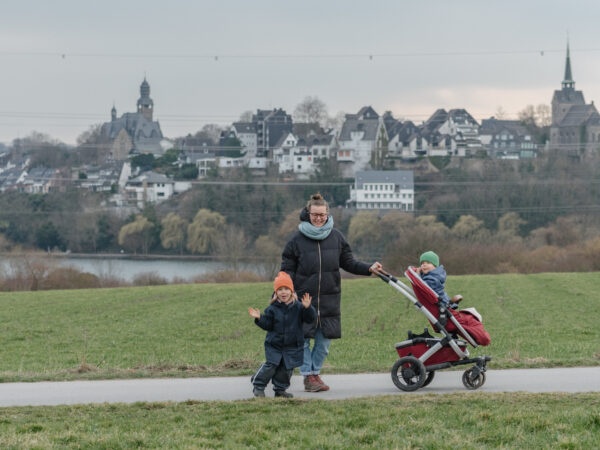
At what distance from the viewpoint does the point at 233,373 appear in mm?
11977

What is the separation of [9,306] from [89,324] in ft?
23.7

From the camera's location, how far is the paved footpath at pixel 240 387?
409 inches

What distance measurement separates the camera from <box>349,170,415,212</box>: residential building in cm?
12519

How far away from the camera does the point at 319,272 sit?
10398mm

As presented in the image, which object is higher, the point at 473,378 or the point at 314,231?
the point at 314,231

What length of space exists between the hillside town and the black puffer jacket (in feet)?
391

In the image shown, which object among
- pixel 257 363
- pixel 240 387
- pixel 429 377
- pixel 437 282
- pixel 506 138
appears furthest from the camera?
pixel 506 138

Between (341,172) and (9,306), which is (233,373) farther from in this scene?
(341,172)

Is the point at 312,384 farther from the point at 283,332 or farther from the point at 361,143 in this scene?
the point at 361,143

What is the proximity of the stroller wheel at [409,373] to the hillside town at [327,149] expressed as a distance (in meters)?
119

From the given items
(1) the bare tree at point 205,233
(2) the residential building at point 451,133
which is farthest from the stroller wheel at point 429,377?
(2) the residential building at point 451,133

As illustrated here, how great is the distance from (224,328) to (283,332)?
15.9 meters

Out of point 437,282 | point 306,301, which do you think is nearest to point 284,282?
point 306,301

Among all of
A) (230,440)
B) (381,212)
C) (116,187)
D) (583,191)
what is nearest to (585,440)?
(230,440)
